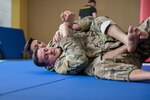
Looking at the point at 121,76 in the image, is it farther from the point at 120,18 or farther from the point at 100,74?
the point at 120,18

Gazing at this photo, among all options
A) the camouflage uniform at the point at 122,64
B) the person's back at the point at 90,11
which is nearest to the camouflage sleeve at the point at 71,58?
the camouflage uniform at the point at 122,64

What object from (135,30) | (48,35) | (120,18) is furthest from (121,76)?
(48,35)

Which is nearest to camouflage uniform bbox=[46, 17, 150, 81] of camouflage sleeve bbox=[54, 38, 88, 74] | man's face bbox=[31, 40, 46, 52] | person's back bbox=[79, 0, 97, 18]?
camouflage sleeve bbox=[54, 38, 88, 74]

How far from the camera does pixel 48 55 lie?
1867 mm

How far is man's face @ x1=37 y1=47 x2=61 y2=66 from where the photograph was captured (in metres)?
1.85

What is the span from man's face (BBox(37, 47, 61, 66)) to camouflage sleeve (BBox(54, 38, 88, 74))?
5cm

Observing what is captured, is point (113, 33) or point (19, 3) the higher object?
point (19, 3)

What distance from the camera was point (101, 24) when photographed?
1865mm

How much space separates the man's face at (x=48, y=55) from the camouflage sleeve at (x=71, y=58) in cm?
5

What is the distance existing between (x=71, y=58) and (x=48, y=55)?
24cm

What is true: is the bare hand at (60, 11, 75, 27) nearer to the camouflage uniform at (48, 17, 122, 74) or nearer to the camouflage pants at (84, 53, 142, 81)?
the camouflage uniform at (48, 17, 122, 74)

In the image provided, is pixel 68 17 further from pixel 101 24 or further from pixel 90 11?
pixel 90 11

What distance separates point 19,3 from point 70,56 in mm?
5250

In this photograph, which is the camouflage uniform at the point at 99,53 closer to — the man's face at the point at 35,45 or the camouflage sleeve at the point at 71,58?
the camouflage sleeve at the point at 71,58
